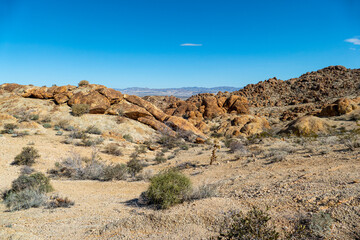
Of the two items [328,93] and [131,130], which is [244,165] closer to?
[131,130]

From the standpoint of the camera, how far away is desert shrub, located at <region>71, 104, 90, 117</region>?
66.4 ft

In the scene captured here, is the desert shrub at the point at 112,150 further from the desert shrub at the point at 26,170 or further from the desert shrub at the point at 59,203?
the desert shrub at the point at 59,203

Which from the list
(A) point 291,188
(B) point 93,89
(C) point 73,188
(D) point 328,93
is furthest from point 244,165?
(D) point 328,93

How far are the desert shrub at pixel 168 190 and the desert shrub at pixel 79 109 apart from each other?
17288 millimetres

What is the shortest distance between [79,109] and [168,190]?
59.4ft

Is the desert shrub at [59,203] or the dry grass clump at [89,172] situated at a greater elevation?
the desert shrub at [59,203]

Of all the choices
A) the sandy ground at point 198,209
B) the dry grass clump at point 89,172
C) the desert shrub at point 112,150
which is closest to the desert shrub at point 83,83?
the desert shrub at point 112,150

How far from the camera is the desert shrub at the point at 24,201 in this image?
587 centimetres

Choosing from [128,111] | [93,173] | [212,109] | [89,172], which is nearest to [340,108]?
[212,109]

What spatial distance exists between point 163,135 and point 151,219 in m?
16.3

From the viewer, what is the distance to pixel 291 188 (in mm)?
5566

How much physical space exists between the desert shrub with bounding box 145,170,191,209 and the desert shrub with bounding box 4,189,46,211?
3225mm

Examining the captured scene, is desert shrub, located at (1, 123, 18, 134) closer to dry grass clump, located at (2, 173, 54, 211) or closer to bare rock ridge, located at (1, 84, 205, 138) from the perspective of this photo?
bare rock ridge, located at (1, 84, 205, 138)

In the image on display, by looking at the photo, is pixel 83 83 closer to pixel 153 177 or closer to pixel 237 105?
pixel 237 105
